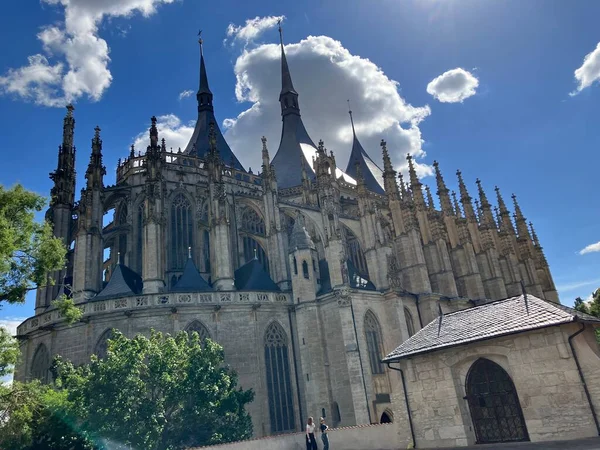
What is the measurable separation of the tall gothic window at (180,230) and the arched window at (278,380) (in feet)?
29.4

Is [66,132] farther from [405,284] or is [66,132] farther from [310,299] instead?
[405,284]

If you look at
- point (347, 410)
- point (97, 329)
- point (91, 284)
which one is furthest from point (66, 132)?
point (347, 410)

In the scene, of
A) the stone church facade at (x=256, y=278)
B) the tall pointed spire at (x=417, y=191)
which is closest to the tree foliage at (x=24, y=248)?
the stone church facade at (x=256, y=278)

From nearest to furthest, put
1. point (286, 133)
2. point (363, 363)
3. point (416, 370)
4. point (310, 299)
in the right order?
point (416, 370)
point (363, 363)
point (310, 299)
point (286, 133)

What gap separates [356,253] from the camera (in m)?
38.6

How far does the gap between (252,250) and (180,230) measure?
207 inches

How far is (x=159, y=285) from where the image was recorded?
86.8 ft

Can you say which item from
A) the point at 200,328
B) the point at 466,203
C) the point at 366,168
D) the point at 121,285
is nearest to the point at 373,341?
the point at 200,328

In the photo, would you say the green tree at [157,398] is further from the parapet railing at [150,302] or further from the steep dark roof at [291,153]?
the steep dark roof at [291,153]

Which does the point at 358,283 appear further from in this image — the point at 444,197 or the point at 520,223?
the point at 520,223

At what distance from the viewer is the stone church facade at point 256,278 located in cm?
2523

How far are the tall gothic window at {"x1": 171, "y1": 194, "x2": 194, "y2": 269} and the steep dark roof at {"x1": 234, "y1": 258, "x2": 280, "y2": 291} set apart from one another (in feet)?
13.8

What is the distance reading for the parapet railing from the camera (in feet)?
80.9

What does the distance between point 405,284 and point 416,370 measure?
66.3ft
